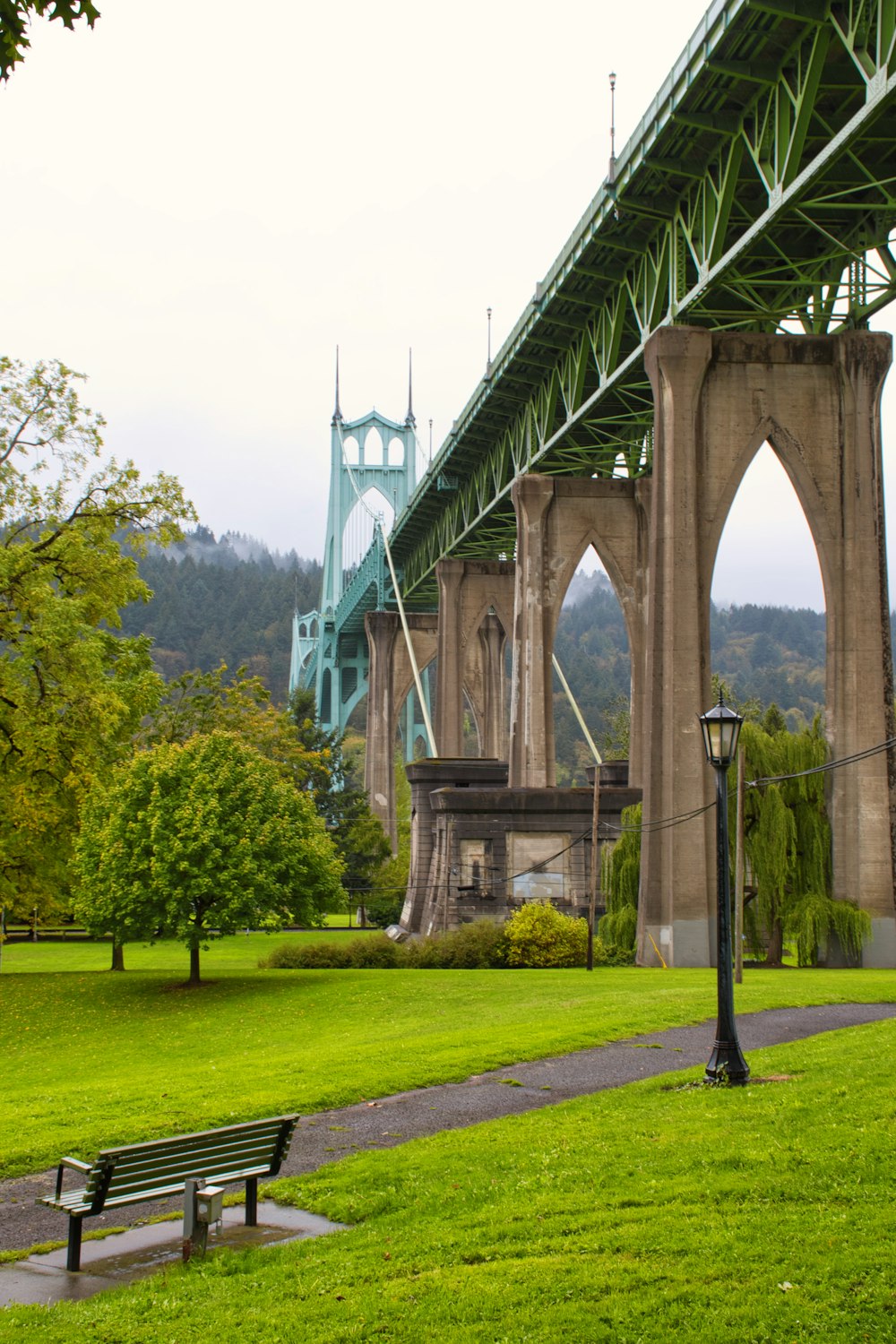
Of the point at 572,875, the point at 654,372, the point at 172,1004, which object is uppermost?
the point at 654,372

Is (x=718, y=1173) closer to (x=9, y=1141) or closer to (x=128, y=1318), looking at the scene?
(x=128, y=1318)

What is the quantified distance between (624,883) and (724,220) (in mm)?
16190

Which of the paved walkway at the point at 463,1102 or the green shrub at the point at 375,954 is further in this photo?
the green shrub at the point at 375,954

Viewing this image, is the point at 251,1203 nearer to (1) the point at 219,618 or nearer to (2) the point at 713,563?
(2) the point at 713,563

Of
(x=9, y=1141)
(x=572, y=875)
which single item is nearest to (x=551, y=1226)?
(x=9, y=1141)

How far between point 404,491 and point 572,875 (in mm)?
73437

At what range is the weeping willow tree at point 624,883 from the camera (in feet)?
108

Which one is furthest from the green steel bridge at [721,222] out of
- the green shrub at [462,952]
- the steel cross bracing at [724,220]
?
the green shrub at [462,952]

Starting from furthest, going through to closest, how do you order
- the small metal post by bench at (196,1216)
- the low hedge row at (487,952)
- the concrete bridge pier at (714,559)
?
1. the low hedge row at (487,952)
2. the concrete bridge pier at (714,559)
3. the small metal post by bench at (196,1216)

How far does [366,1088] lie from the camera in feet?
43.5

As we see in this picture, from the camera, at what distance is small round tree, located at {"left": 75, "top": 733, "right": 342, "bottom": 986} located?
87.6ft

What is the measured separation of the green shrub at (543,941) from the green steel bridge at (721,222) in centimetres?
1477

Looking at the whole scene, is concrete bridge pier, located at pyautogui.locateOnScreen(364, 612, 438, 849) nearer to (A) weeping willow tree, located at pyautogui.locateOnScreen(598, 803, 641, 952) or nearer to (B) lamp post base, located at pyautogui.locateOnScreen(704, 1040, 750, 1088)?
(A) weeping willow tree, located at pyautogui.locateOnScreen(598, 803, 641, 952)

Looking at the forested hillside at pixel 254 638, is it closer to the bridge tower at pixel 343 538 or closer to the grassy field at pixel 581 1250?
the bridge tower at pixel 343 538
